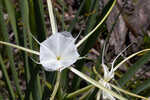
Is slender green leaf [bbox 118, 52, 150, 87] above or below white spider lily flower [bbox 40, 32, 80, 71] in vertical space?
below

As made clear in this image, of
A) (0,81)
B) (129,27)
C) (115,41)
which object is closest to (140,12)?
(129,27)

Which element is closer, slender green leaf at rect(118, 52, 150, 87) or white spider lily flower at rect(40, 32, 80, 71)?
white spider lily flower at rect(40, 32, 80, 71)

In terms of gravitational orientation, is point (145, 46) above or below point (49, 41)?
below

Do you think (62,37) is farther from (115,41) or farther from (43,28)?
(115,41)

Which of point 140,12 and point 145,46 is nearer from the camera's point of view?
point 145,46

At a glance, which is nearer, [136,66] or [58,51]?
[58,51]

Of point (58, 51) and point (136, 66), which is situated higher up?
point (58, 51)

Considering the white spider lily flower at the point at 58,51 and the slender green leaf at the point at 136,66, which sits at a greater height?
the white spider lily flower at the point at 58,51

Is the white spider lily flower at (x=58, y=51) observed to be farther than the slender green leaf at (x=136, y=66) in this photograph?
No
